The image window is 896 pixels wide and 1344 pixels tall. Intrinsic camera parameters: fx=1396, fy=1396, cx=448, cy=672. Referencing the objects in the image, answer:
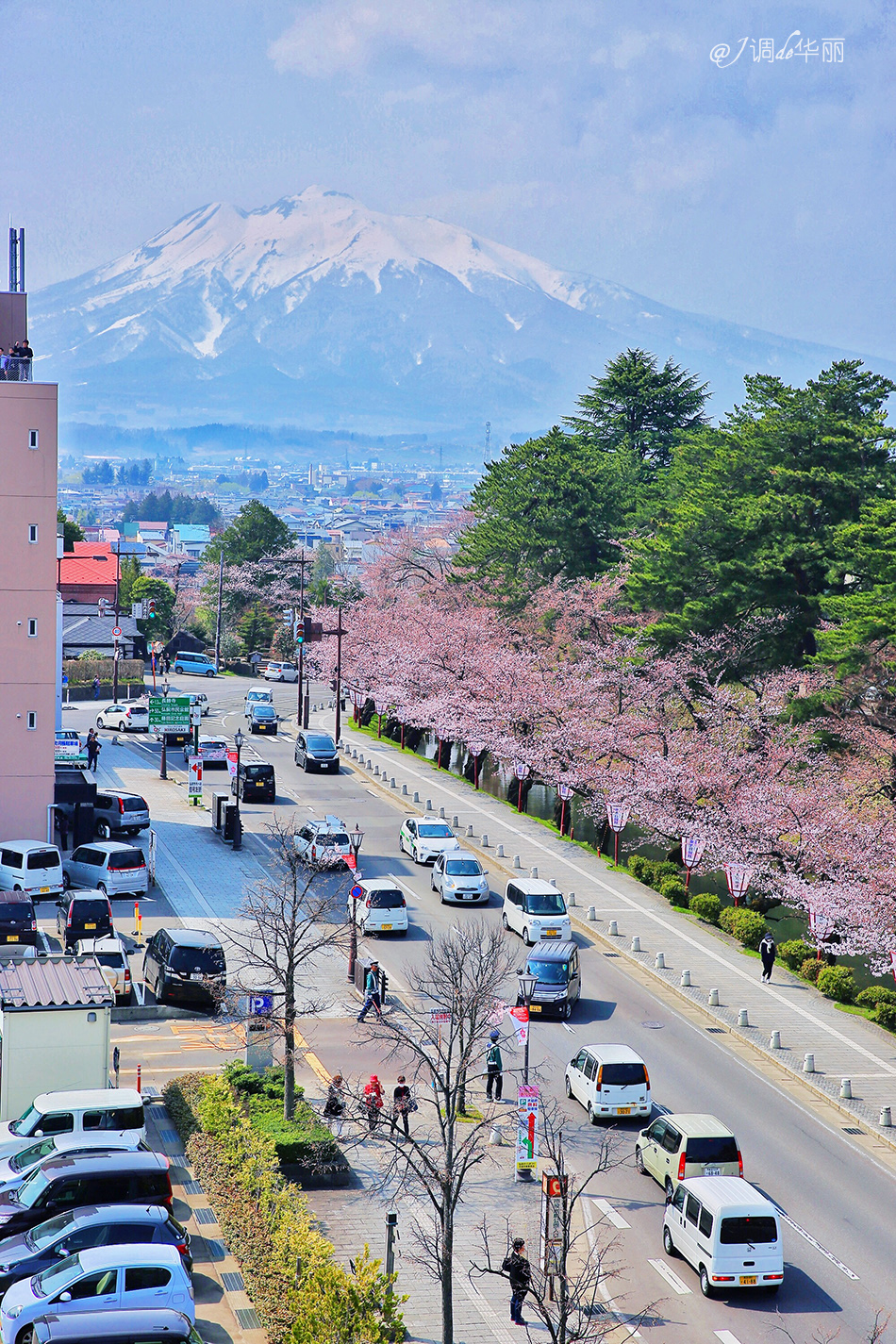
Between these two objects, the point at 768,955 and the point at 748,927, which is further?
the point at 748,927

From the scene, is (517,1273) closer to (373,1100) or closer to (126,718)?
(373,1100)

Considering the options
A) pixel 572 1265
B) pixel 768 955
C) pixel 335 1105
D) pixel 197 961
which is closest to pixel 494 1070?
pixel 335 1105

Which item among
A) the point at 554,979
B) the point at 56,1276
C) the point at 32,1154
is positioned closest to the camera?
the point at 56,1276

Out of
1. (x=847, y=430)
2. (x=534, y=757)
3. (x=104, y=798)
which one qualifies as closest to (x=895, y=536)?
(x=847, y=430)

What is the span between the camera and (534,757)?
54469mm

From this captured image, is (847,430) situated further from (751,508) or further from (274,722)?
(274,722)

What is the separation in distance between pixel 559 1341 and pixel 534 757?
40.6 metres

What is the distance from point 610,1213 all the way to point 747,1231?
3.32 metres

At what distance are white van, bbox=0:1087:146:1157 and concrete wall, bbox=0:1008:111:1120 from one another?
1.38m

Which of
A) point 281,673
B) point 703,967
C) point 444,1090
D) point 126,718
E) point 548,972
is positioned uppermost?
point 281,673

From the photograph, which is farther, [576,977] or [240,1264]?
[576,977]

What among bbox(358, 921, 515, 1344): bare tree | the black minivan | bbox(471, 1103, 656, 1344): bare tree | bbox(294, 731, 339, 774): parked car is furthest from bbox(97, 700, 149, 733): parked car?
bbox(471, 1103, 656, 1344): bare tree

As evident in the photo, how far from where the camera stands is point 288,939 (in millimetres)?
25875

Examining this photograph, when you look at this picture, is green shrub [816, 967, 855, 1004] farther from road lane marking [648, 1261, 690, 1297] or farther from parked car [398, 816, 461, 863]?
road lane marking [648, 1261, 690, 1297]
